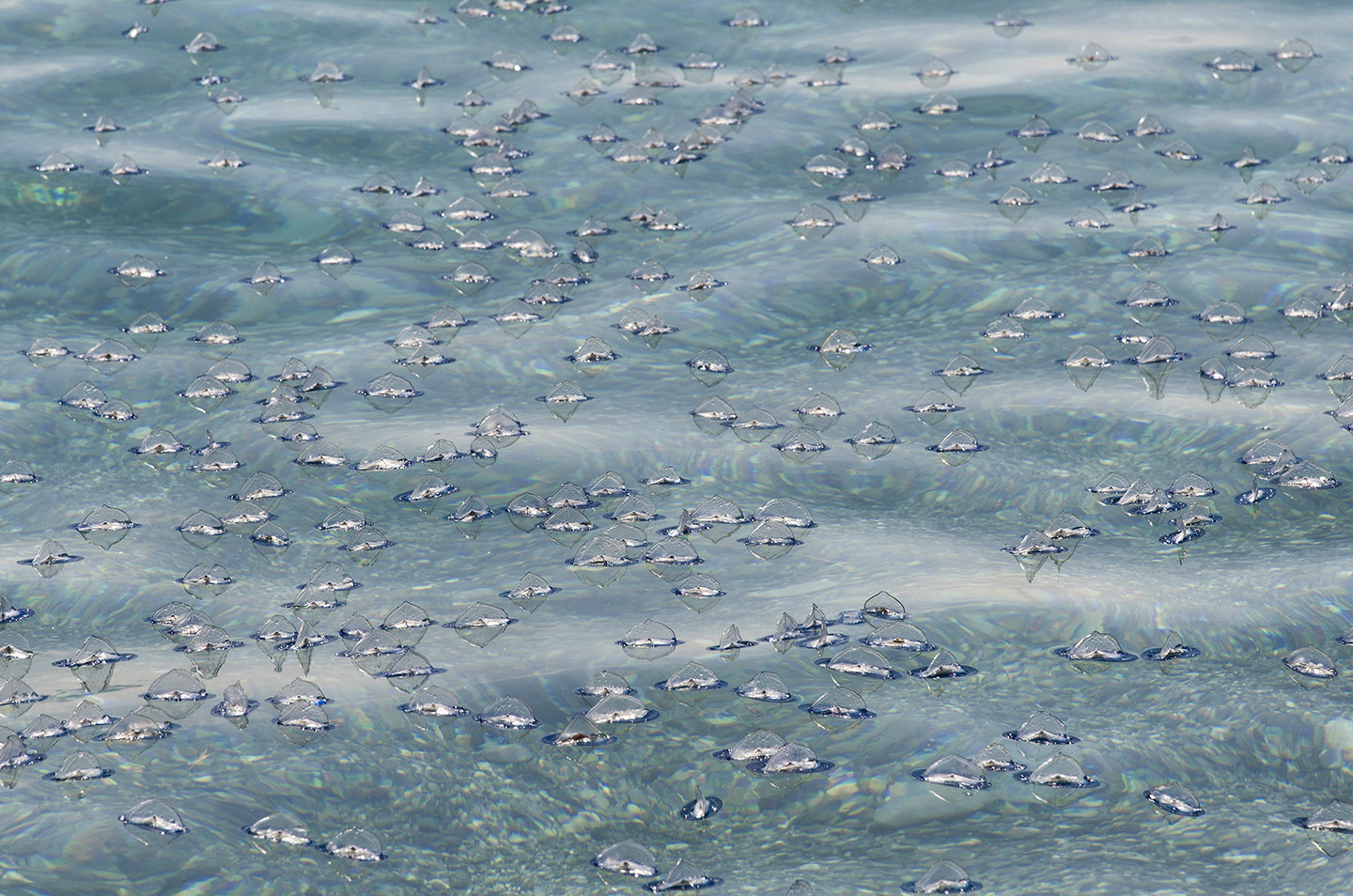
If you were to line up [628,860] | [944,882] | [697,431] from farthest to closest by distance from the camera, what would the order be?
[697,431], [628,860], [944,882]

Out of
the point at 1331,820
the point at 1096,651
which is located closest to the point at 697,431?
the point at 1096,651

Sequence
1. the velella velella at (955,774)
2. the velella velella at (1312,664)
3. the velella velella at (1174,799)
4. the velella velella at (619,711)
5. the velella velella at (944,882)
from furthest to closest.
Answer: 1. the velella velella at (1312,664)
2. the velella velella at (619,711)
3. the velella velella at (955,774)
4. the velella velella at (1174,799)
5. the velella velella at (944,882)

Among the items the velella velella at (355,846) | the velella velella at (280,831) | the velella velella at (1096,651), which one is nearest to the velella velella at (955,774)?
the velella velella at (1096,651)

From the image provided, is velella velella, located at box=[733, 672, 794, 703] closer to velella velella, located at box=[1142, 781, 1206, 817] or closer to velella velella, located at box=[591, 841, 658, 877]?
velella velella, located at box=[591, 841, 658, 877]

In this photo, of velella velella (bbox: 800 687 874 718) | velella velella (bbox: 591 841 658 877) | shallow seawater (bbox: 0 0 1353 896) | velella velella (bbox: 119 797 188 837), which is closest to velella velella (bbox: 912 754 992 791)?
shallow seawater (bbox: 0 0 1353 896)

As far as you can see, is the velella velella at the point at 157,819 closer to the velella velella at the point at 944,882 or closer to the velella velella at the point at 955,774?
the velella velella at the point at 944,882

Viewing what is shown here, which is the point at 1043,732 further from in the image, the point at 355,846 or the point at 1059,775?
the point at 355,846

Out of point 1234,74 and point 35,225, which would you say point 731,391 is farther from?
point 1234,74

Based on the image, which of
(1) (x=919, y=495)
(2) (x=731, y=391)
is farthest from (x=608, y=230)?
(1) (x=919, y=495)
